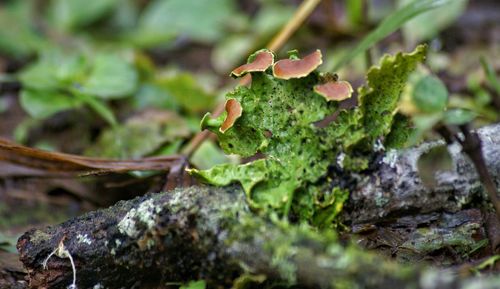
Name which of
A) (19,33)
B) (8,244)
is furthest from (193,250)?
(19,33)

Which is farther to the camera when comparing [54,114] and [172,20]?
[172,20]

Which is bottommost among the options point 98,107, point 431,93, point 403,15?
point 431,93

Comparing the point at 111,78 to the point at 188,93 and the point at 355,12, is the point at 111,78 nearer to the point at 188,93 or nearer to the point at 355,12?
the point at 188,93

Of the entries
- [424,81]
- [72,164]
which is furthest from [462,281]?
[424,81]

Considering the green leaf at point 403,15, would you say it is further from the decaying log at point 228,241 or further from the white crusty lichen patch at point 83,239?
the white crusty lichen patch at point 83,239

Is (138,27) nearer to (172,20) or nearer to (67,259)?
(172,20)

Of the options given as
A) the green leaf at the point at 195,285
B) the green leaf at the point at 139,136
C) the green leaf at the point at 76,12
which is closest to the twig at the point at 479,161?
the green leaf at the point at 195,285
